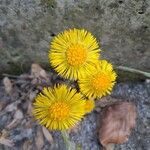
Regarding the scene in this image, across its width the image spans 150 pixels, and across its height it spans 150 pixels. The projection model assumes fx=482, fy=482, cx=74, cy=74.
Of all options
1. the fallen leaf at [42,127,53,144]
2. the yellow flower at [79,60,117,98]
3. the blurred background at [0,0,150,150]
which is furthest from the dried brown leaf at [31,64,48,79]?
the yellow flower at [79,60,117,98]

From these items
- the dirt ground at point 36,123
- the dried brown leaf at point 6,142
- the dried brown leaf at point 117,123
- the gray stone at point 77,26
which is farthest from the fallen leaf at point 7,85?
the dried brown leaf at point 117,123

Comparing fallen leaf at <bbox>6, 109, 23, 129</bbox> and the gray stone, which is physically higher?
the gray stone

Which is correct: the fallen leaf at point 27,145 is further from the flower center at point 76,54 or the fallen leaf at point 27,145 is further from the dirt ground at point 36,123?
the flower center at point 76,54

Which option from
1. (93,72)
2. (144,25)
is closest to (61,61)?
(93,72)

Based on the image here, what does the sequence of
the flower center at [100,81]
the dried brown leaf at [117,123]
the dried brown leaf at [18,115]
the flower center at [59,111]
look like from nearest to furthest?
1. the flower center at [59,111]
2. the flower center at [100,81]
3. the dried brown leaf at [117,123]
4. the dried brown leaf at [18,115]

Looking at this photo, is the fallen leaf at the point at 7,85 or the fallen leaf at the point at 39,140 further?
the fallen leaf at the point at 7,85

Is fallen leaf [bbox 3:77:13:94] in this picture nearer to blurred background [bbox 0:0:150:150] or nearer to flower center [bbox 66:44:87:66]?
blurred background [bbox 0:0:150:150]

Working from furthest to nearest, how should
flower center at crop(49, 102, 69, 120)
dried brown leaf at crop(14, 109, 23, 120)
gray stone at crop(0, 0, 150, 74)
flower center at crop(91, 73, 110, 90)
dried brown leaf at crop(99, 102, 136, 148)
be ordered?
dried brown leaf at crop(14, 109, 23, 120) < dried brown leaf at crop(99, 102, 136, 148) < gray stone at crop(0, 0, 150, 74) < flower center at crop(91, 73, 110, 90) < flower center at crop(49, 102, 69, 120)
